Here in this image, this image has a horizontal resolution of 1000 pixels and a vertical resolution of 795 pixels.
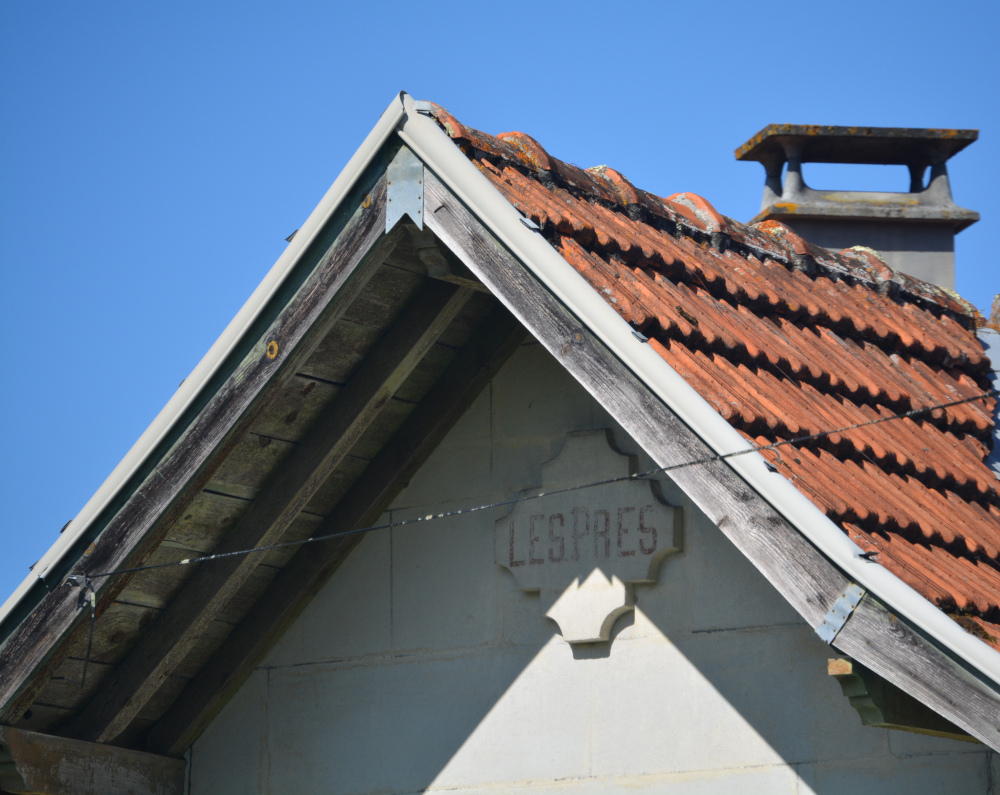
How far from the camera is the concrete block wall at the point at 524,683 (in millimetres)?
4602

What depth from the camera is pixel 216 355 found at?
15.6ft

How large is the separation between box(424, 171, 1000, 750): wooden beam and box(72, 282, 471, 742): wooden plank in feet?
2.15

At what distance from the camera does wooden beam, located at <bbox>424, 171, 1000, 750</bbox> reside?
11.3 ft

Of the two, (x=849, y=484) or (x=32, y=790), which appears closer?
(x=849, y=484)

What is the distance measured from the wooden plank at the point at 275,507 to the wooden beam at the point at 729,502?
66cm

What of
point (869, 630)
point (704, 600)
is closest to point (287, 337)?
point (704, 600)

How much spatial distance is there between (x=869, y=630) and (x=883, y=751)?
3.36 ft

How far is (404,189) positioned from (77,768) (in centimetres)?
257

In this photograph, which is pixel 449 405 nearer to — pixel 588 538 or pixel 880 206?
pixel 588 538

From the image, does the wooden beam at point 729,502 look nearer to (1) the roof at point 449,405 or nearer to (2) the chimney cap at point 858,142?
(1) the roof at point 449,405

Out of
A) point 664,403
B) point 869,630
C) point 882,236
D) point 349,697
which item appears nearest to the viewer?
point 869,630

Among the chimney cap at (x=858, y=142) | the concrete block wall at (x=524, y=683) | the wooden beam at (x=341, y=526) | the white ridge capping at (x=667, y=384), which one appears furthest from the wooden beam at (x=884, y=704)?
the chimney cap at (x=858, y=142)

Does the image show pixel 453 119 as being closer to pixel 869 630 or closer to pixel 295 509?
pixel 295 509

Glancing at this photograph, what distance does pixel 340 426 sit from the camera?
5.20 m
